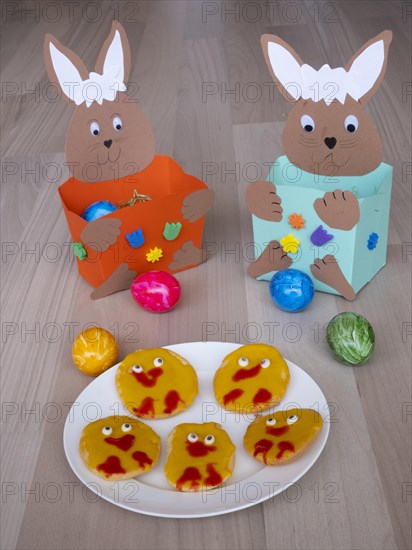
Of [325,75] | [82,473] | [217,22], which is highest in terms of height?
[325,75]

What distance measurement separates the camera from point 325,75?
1.08m

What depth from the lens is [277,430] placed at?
0.89 meters

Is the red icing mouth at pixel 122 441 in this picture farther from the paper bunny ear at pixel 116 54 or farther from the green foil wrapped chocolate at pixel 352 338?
the paper bunny ear at pixel 116 54

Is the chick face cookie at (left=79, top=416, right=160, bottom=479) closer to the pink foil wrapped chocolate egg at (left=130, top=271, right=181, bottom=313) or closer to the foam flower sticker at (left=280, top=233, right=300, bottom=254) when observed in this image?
the pink foil wrapped chocolate egg at (left=130, top=271, right=181, bottom=313)

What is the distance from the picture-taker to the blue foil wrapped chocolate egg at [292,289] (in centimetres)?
111

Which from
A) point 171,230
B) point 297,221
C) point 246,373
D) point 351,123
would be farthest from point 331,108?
point 246,373

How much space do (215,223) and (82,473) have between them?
642mm

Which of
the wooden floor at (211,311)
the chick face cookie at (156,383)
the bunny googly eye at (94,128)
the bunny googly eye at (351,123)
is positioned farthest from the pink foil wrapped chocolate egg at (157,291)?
the bunny googly eye at (351,123)

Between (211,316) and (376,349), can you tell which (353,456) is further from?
(211,316)

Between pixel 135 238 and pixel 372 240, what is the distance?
37cm

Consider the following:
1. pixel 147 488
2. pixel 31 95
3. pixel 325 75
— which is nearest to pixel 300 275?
pixel 325 75

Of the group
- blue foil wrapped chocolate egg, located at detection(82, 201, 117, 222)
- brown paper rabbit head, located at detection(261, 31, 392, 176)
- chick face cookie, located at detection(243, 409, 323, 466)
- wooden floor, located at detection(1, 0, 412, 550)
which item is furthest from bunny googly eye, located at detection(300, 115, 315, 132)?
chick face cookie, located at detection(243, 409, 323, 466)

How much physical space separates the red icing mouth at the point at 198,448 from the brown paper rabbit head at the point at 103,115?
1.74 feet

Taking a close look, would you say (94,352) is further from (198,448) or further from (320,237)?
(320,237)
